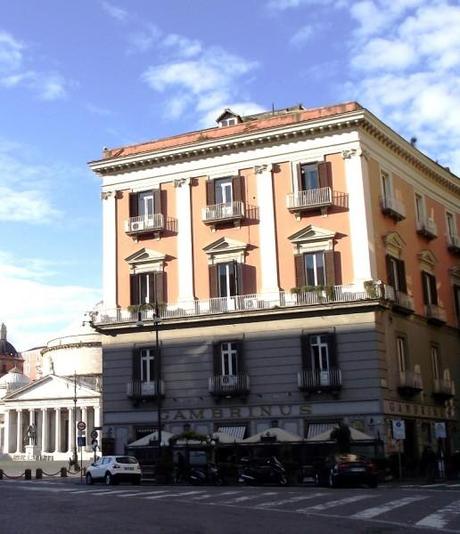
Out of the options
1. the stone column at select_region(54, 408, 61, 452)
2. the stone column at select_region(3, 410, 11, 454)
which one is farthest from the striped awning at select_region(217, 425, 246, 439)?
the stone column at select_region(3, 410, 11, 454)

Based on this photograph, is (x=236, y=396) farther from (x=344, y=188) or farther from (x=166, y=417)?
(x=344, y=188)

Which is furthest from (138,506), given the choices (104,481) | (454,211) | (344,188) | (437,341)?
(454,211)

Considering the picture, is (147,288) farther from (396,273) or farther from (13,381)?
(13,381)

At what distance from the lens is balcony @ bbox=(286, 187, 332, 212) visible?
38.9 metres

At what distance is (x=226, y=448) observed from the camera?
38094mm

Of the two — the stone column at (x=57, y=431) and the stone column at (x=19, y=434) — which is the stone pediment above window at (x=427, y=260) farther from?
the stone column at (x=19, y=434)

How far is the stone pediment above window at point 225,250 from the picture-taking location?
40.7m

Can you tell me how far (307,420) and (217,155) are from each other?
14.9 metres

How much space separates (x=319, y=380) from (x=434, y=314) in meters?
10.1

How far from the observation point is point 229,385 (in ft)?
127

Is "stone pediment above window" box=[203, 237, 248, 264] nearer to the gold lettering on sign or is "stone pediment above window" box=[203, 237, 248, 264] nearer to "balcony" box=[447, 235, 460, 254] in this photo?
the gold lettering on sign

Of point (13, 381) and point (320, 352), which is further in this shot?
point (13, 381)

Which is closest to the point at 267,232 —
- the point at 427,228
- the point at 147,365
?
the point at 147,365

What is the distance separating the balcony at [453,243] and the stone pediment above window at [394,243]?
6.87 metres
